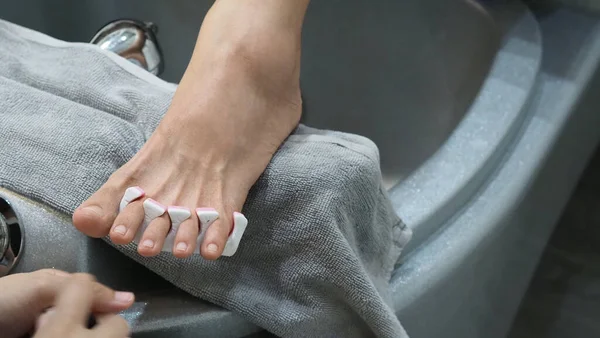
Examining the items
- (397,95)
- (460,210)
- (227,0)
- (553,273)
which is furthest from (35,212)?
(553,273)

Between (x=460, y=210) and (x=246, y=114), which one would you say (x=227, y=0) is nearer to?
(x=246, y=114)

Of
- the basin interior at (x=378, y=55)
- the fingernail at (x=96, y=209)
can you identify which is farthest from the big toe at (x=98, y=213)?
the basin interior at (x=378, y=55)

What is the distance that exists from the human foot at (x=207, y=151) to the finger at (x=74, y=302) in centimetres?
4

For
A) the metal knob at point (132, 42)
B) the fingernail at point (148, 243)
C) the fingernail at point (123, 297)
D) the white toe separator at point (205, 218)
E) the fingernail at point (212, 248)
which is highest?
the metal knob at point (132, 42)

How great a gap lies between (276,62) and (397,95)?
46 centimetres

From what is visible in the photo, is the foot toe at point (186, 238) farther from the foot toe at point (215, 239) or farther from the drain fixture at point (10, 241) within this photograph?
the drain fixture at point (10, 241)

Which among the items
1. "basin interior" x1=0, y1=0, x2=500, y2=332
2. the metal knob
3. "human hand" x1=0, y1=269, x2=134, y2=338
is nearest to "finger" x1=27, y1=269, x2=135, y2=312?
"human hand" x1=0, y1=269, x2=134, y2=338

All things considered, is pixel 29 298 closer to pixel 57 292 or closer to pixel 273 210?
pixel 57 292

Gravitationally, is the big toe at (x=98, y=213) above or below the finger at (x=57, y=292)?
above

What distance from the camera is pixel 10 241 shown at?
1.51 ft

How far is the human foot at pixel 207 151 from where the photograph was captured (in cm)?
48

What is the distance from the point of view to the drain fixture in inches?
18.0

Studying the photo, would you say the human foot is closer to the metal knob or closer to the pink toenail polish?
the pink toenail polish

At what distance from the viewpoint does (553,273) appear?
3.37 ft
